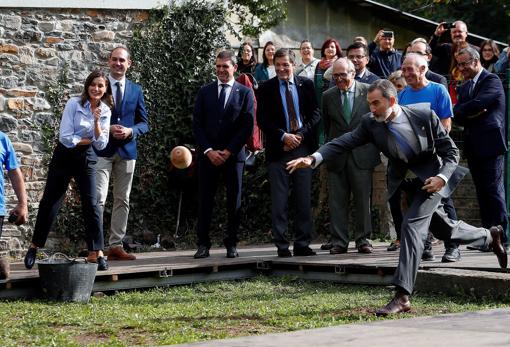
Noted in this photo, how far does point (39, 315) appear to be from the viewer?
8.99 m

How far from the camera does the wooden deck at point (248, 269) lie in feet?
33.1

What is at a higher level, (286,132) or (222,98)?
(222,98)

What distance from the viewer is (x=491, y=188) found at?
1123cm

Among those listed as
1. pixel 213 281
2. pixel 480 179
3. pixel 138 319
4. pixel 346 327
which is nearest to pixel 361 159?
pixel 480 179

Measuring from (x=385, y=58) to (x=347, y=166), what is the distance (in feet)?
5.99

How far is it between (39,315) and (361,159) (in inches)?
161

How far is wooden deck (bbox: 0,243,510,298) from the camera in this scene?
397 inches

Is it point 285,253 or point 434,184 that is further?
point 285,253

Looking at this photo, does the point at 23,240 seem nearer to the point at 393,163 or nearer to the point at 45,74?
the point at 45,74

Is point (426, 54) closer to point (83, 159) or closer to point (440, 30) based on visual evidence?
point (440, 30)

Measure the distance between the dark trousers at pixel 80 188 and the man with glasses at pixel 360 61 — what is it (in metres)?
3.14

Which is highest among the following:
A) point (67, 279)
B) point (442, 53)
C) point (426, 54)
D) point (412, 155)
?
point (442, 53)

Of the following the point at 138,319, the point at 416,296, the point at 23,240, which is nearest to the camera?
the point at 138,319

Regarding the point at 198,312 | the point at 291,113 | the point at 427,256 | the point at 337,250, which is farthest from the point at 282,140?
the point at 198,312
